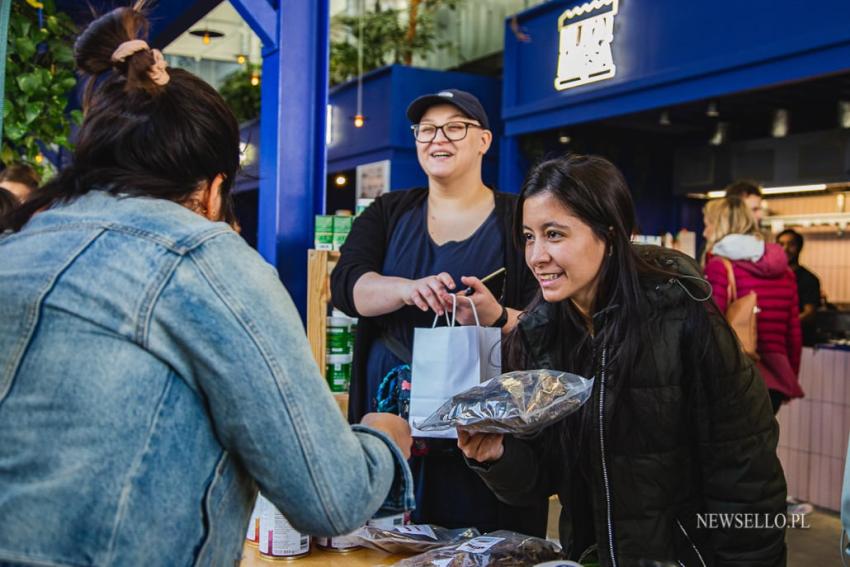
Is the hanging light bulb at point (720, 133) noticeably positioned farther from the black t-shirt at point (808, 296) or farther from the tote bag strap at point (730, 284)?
the tote bag strap at point (730, 284)

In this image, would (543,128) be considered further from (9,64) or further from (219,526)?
(219,526)

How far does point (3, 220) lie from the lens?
4.06ft

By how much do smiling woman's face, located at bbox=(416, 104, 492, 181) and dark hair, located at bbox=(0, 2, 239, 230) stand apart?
4.37 ft

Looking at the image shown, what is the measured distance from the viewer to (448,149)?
2576 millimetres

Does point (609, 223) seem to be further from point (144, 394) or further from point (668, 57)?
point (668, 57)

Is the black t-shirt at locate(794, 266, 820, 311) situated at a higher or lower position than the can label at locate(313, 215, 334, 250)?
lower

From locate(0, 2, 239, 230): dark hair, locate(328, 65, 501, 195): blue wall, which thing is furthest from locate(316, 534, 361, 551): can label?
locate(328, 65, 501, 195): blue wall

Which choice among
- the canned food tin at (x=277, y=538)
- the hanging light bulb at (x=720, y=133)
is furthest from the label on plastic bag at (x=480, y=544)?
the hanging light bulb at (x=720, y=133)

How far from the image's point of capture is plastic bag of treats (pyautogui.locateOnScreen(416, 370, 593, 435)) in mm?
1616

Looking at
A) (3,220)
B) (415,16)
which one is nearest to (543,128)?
(415,16)

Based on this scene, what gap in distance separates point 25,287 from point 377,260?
1.62 metres

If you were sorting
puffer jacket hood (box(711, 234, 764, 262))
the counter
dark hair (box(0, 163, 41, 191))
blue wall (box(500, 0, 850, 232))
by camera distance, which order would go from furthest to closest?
the counter, blue wall (box(500, 0, 850, 232)), puffer jacket hood (box(711, 234, 764, 262)), dark hair (box(0, 163, 41, 191))

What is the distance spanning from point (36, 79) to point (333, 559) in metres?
2.95

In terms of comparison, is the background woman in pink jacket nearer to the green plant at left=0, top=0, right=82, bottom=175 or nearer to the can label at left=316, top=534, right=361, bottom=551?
the green plant at left=0, top=0, right=82, bottom=175
